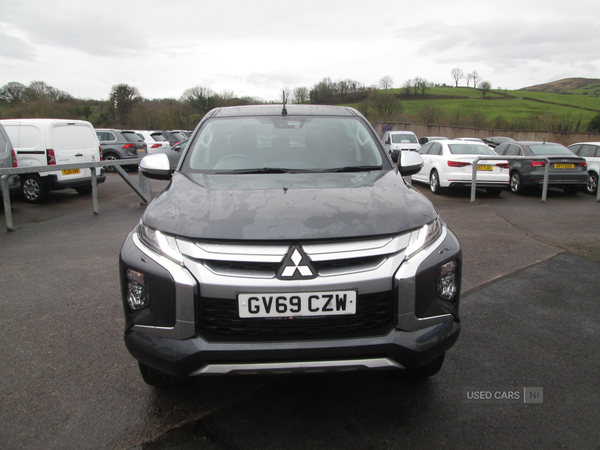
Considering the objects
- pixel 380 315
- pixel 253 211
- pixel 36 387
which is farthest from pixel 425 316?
pixel 36 387

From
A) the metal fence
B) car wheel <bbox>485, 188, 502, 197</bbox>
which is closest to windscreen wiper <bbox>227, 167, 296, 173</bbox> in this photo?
the metal fence

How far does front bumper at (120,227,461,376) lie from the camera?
1972 mm

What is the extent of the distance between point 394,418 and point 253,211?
4.47 ft

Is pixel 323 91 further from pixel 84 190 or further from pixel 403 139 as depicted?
pixel 84 190

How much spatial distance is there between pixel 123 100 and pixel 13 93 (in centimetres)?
928

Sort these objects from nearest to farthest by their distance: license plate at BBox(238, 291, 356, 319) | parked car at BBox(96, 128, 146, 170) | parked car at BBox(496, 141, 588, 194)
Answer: license plate at BBox(238, 291, 356, 319)
parked car at BBox(496, 141, 588, 194)
parked car at BBox(96, 128, 146, 170)

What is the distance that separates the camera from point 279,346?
1984 millimetres

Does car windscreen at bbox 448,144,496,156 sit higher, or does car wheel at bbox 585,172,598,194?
car windscreen at bbox 448,144,496,156

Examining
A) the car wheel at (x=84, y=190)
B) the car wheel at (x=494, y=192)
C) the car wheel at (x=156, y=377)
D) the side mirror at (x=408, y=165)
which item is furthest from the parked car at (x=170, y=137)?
the car wheel at (x=156, y=377)

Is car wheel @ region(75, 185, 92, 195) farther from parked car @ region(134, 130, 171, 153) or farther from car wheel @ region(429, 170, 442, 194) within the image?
car wheel @ region(429, 170, 442, 194)

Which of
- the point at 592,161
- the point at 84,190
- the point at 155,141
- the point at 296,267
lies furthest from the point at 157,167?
the point at 155,141

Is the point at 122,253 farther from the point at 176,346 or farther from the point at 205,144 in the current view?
the point at 205,144

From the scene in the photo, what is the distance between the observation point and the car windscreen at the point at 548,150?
38.8 feet

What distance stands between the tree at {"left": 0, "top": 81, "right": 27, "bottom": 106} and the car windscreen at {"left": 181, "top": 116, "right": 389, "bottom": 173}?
1539 inches
